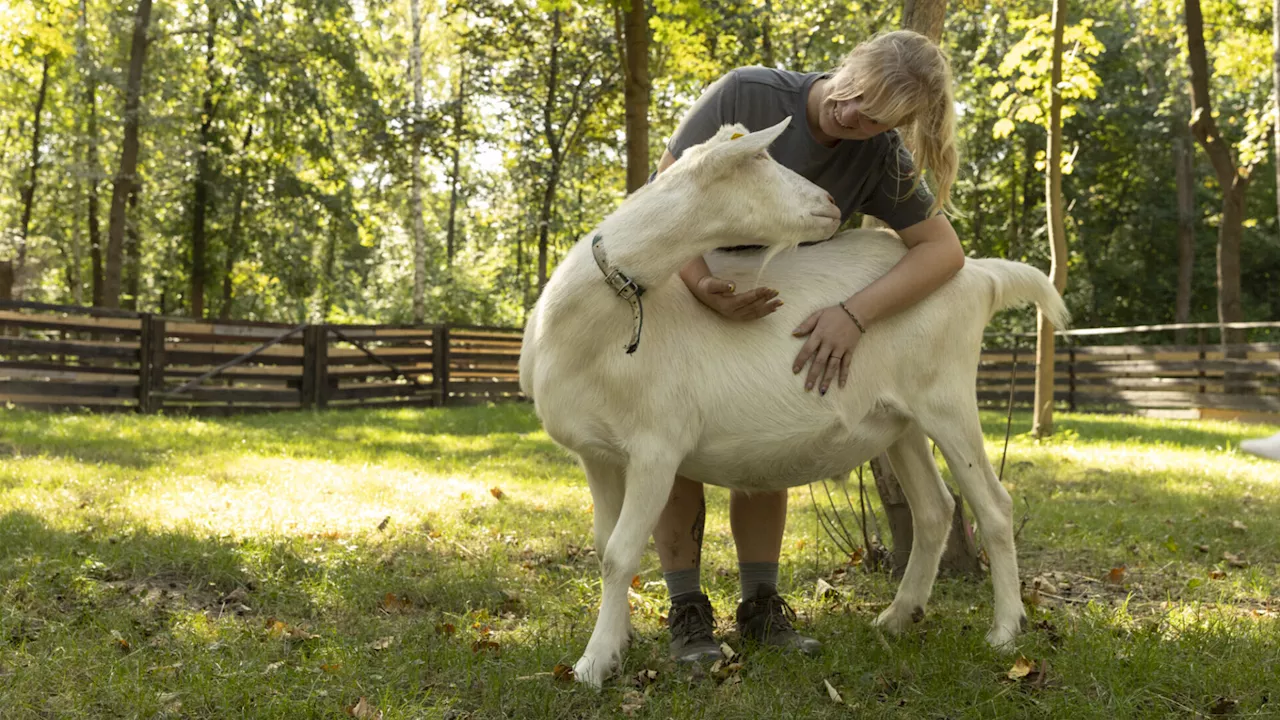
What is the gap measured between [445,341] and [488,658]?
531 inches

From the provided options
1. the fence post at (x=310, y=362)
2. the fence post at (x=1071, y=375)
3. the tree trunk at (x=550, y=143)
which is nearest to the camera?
the fence post at (x=310, y=362)

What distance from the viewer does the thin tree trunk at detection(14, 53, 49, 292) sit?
71.8ft

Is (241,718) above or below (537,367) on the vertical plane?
below

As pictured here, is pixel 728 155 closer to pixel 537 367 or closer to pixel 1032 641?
pixel 537 367

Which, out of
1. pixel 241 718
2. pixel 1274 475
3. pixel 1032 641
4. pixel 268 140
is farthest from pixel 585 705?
pixel 268 140

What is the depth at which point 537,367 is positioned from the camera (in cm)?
285

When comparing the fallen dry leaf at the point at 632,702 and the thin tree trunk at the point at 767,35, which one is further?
the thin tree trunk at the point at 767,35

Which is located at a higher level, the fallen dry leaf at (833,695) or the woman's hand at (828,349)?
the woman's hand at (828,349)

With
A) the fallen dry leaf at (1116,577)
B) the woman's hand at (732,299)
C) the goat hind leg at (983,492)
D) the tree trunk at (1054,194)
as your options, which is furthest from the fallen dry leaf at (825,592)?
the tree trunk at (1054,194)

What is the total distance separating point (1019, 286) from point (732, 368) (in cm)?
116

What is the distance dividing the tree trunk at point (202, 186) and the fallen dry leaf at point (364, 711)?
19792 mm

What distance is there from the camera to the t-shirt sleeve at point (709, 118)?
9.89 feet

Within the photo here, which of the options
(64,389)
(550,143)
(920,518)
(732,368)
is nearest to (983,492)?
(920,518)

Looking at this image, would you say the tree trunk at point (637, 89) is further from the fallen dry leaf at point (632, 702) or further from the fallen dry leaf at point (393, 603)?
the fallen dry leaf at point (632, 702)
